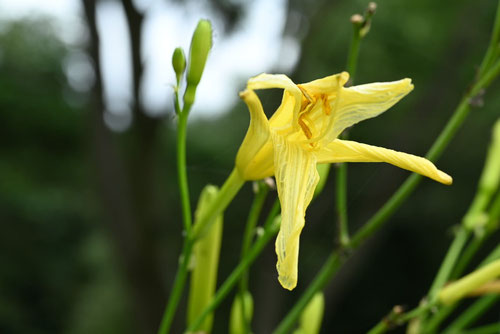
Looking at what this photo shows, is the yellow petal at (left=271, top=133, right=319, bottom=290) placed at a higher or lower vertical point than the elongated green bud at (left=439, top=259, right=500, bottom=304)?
higher

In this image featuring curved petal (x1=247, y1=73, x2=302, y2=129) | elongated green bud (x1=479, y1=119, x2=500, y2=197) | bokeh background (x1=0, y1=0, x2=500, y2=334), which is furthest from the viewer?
bokeh background (x1=0, y1=0, x2=500, y2=334)

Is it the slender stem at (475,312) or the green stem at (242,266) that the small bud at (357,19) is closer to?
the green stem at (242,266)

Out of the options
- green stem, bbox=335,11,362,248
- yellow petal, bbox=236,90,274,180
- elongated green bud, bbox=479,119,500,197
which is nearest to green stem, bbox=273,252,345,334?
green stem, bbox=335,11,362,248

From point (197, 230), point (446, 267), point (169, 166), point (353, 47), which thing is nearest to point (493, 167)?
point (446, 267)

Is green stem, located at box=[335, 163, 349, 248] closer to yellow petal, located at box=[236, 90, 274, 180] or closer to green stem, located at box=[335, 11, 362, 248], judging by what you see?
green stem, located at box=[335, 11, 362, 248]

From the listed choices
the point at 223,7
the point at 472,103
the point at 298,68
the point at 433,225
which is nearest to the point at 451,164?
the point at 433,225

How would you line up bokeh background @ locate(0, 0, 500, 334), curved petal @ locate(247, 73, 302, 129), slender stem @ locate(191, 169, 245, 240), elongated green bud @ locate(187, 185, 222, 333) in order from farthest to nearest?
bokeh background @ locate(0, 0, 500, 334) < elongated green bud @ locate(187, 185, 222, 333) < slender stem @ locate(191, 169, 245, 240) < curved petal @ locate(247, 73, 302, 129)

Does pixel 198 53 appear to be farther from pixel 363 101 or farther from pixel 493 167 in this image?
pixel 493 167

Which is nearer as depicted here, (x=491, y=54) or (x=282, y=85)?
(x=282, y=85)
